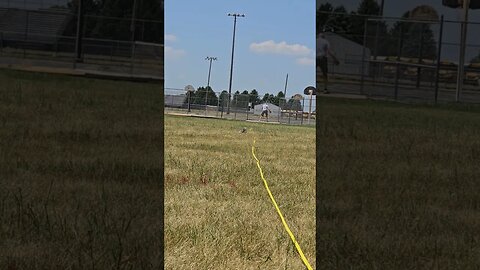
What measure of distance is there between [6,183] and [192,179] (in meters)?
0.81

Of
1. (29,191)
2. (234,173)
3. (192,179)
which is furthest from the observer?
(234,173)

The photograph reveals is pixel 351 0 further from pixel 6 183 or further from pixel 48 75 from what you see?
pixel 48 75

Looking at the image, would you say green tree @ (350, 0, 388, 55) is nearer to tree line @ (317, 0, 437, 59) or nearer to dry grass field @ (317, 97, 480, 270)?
tree line @ (317, 0, 437, 59)

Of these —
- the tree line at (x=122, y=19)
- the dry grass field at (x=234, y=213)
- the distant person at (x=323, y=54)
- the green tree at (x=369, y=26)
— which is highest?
the green tree at (x=369, y=26)

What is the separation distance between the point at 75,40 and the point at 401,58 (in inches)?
57.1

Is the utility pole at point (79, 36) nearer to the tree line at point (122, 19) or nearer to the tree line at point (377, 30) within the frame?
the tree line at point (122, 19)

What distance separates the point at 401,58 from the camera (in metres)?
2.21

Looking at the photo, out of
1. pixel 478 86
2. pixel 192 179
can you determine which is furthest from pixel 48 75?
pixel 478 86

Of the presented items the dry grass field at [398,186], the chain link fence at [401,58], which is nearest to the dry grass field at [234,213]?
the dry grass field at [398,186]

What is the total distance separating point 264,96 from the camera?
1475 centimetres

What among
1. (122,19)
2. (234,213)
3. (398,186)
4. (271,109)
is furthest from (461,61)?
(271,109)

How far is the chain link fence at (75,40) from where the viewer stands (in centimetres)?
127

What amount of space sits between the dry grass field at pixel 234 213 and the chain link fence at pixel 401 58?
47 centimetres

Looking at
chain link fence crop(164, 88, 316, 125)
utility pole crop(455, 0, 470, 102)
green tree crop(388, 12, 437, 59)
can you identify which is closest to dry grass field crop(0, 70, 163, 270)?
green tree crop(388, 12, 437, 59)
